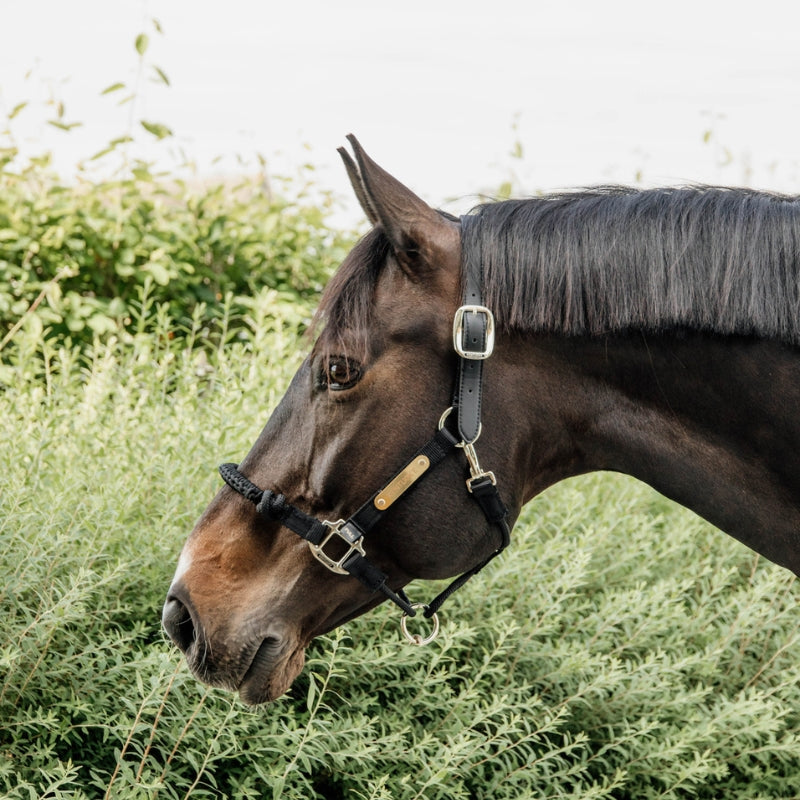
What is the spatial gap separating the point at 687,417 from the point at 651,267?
0.35 meters

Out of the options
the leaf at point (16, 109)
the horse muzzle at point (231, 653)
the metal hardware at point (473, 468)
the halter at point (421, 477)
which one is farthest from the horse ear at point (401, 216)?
the leaf at point (16, 109)

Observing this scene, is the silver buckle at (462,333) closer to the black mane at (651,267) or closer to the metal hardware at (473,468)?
the black mane at (651,267)

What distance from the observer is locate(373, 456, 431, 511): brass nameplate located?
6.70 feet

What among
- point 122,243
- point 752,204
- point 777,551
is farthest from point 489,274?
point 122,243

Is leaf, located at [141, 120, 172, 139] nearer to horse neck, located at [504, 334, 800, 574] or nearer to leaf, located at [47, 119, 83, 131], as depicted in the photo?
leaf, located at [47, 119, 83, 131]

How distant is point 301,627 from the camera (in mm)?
2193

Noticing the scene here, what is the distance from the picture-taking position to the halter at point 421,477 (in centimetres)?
199

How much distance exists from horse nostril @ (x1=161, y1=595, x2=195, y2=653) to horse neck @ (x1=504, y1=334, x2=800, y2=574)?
84 centimetres

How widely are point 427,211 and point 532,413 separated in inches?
19.8

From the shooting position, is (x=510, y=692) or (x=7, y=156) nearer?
(x=510, y=692)

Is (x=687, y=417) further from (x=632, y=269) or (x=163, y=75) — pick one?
(x=163, y=75)

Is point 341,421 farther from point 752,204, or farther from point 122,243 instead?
point 122,243

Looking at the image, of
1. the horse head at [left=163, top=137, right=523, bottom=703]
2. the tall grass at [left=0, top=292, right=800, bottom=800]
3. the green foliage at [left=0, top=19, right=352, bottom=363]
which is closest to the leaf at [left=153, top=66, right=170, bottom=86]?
the green foliage at [left=0, top=19, right=352, bottom=363]

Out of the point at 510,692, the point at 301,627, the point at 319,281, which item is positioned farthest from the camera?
the point at 319,281
